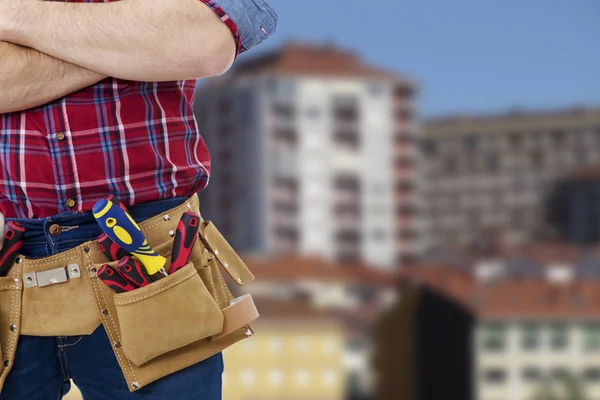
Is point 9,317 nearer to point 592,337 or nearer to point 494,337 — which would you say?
point 494,337

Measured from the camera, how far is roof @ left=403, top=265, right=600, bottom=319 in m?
55.8

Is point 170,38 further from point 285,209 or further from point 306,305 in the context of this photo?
point 285,209

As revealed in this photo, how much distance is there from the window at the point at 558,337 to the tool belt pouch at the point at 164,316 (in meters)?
56.5

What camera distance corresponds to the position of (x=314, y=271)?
5778 centimetres

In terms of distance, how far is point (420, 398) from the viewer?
225 ft

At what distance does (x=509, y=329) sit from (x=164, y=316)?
183 ft

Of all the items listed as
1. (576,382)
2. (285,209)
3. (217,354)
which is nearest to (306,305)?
(285,209)

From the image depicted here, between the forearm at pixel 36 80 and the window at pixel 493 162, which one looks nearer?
the forearm at pixel 36 80

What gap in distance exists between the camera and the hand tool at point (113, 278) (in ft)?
5.02

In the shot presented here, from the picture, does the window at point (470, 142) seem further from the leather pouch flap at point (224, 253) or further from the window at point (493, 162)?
the leather pouch flap at point (224, 253)

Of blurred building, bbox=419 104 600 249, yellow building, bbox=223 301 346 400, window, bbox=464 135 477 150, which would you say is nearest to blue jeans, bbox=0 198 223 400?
yellow building, bbox=223 301 346 400

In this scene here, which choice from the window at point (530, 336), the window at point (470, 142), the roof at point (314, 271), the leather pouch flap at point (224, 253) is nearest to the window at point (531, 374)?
the window at point (530, 336)

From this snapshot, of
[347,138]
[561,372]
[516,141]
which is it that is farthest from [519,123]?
[561,372]

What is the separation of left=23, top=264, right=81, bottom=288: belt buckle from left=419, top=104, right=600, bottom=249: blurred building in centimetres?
8906
